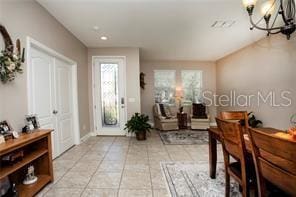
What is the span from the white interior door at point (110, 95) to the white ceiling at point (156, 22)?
24.1 inches

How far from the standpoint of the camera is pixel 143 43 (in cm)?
546

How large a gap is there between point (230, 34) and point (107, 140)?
160 inches

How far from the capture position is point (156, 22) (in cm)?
394

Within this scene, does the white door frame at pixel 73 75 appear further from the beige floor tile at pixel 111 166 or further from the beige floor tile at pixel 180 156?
the beige floor tile at pixel 180 156

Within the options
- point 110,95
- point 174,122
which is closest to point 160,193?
point 110,95

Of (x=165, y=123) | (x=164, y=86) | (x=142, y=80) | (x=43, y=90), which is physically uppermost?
(x=142, y=80)

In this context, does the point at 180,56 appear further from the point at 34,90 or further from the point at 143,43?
the point at 34,90

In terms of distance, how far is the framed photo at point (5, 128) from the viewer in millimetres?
2200

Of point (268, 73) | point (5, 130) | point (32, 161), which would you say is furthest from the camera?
point (268, 73)

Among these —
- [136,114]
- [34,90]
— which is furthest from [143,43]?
[34,90]

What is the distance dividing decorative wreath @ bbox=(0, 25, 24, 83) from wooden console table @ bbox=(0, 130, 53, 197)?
0.72 m

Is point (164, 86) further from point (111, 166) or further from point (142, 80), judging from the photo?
point (111, 166)

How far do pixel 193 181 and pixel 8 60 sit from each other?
271 cm

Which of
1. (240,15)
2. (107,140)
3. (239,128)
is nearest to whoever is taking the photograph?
(239,128)
